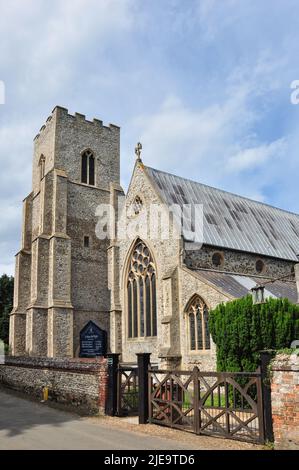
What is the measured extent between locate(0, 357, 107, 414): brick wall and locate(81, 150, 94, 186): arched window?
15.4m

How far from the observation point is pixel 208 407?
9352 mm

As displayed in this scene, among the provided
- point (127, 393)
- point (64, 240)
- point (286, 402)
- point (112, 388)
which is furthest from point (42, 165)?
point (286, 402)

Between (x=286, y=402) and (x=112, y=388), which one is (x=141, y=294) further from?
(x=286, y=402)

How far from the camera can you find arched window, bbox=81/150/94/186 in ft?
101

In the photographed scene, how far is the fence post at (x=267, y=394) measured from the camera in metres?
8.05

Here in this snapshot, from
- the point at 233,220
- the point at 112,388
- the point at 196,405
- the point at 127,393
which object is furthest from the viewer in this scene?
the point at 233,220

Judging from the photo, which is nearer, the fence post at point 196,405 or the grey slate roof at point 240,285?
the fence post at point 196,405

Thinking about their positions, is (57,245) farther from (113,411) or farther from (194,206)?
(113,411)

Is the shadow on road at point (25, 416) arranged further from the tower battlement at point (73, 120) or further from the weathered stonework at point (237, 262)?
the tower battlement at point (73, 120)

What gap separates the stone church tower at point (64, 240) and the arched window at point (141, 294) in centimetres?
422

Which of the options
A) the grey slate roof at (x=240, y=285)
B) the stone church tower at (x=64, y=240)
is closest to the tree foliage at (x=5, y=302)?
the stone church tower at (x=64, y=240)

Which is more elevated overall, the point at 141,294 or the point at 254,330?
the point at 141,294

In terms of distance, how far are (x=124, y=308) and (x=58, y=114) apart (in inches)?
602

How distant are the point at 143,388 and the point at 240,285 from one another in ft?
32.6
